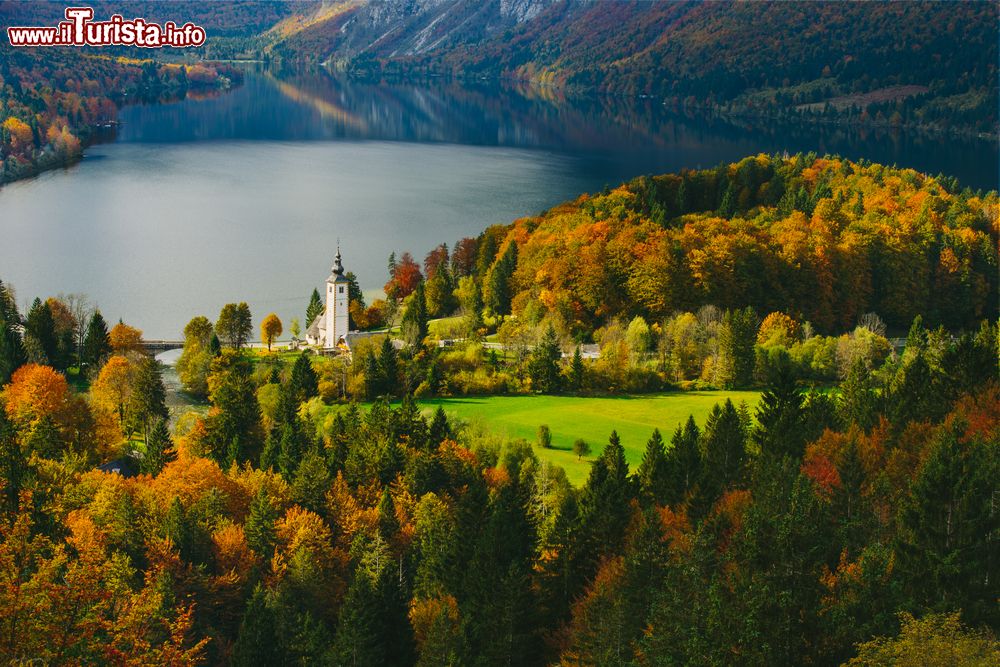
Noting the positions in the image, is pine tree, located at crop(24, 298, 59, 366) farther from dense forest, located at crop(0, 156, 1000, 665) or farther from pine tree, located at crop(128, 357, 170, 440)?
pine tree, located at crop(128, 357, 170, 440)

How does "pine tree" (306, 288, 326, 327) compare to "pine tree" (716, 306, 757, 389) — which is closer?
"pine tree" (716, 306, 757, 389)

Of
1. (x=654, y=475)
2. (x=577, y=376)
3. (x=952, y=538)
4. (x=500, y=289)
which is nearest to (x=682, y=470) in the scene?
(x=654, y=475)

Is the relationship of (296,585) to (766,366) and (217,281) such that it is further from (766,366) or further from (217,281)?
(217,281)

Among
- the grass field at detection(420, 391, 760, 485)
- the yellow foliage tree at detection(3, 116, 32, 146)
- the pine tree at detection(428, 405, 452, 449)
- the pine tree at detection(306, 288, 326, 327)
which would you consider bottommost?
the grass field at detection(420, 391, 760, 485)

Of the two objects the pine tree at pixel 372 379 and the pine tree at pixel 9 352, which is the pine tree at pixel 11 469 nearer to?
the pine tree at pixel 9 352

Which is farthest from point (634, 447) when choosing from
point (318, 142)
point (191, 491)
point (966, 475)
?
point (318, 142)

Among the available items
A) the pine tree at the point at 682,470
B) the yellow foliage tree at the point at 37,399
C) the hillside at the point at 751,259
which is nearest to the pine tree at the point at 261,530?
the pine tree at the point at 682,470

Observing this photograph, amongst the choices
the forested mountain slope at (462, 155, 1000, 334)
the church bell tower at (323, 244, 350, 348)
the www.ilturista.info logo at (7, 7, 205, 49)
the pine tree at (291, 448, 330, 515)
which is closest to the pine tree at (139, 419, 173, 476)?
the pine tree at (291, 448, 330, 515)
